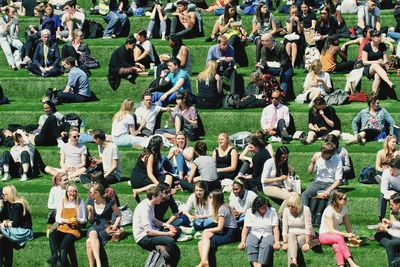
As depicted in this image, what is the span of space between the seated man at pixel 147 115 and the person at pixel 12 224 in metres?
3.75

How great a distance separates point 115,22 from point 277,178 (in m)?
8.86

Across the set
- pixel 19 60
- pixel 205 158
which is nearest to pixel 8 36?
pixel 19 60

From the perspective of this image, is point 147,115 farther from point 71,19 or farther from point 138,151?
point 71,19

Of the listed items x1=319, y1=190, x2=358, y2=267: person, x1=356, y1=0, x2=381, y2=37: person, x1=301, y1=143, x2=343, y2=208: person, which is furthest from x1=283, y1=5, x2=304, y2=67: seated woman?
x1=319, y1=190, x2=358, y2=267: person

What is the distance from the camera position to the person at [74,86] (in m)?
27.0

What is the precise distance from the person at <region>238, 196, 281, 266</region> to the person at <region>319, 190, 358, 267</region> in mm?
719

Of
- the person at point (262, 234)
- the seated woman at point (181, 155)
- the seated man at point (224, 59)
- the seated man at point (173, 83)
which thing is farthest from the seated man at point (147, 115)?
the person at point (262, 234)

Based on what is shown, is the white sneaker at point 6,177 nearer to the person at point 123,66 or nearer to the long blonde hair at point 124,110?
the long blonde hair at point 124,110

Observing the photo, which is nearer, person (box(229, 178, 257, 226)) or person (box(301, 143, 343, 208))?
person (box(229, 178, 257, 226))

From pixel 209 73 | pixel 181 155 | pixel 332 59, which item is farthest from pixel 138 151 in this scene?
pixel 332 59

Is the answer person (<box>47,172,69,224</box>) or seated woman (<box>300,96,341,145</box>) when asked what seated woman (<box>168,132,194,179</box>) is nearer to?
person (<box>47,172,69,224</box>)

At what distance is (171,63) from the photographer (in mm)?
26062

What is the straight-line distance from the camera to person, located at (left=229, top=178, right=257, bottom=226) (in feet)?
71.6

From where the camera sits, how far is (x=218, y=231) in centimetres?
2138
